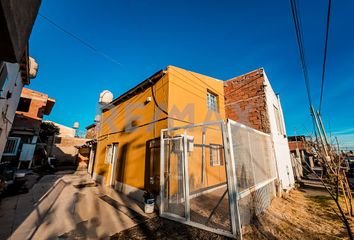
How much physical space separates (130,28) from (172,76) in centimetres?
473

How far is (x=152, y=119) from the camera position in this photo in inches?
256

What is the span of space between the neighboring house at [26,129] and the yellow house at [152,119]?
851 centimetres

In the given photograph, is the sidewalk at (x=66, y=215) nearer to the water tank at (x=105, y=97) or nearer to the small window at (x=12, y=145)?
the water tank at (x=105, y=97)

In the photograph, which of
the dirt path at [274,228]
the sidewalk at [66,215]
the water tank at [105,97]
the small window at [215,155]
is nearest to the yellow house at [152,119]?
the small window at [215,155]

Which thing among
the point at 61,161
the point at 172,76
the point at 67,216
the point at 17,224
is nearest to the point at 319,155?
the point at 172,76

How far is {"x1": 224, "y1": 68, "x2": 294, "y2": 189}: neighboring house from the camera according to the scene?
23.5 feet

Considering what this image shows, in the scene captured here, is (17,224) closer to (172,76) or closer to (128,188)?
(128,188)

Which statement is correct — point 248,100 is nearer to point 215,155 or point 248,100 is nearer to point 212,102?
point 212,102

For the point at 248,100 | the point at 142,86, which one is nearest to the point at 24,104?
the point at 142,86

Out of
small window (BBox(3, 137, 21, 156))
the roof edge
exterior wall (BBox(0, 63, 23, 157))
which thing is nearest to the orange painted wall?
the roof edge

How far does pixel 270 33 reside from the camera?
7.24 metres

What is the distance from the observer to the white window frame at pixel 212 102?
8.39m

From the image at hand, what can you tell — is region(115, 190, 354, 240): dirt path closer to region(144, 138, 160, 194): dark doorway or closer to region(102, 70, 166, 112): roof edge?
region(144, 138, 160, 194): dark doorway

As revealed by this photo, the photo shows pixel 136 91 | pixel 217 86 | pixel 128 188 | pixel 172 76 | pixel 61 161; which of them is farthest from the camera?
pixel 61 161
